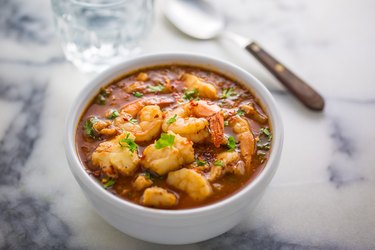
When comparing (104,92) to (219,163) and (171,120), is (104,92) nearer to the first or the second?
(171,120)

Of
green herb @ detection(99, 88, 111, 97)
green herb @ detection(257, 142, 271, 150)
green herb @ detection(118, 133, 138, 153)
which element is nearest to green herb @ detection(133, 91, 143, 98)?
green herb @ detection(99, 88, 111, 97)

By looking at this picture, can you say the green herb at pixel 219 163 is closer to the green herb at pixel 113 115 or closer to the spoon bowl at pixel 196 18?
the green herb at pixel 113 115

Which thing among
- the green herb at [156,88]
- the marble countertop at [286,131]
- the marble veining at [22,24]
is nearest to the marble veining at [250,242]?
the marble countertop at [286,131]

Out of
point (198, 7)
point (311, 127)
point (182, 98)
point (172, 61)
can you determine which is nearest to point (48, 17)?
point (198, 7)

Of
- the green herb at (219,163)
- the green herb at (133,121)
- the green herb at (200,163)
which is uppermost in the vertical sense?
the green herb at (219,163)

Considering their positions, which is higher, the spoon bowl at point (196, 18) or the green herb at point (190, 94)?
the green herb at point (190, 94)

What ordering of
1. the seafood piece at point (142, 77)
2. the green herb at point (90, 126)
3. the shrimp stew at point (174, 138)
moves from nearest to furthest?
the shrimp stew at point (174, 138)
the green herb at point (90, 126)
the seafood piece at point (142, 77)

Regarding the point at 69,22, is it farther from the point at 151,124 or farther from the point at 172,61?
the point at 151,124
